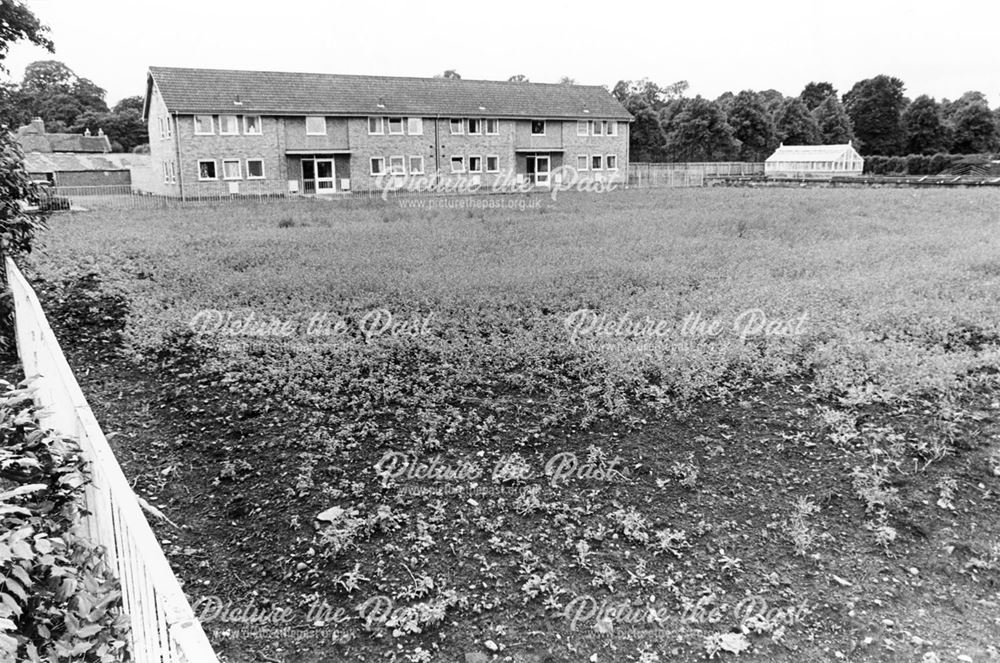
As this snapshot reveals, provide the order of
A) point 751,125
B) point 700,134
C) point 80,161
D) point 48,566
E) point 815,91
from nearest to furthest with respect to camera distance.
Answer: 1. point 48,566
2. point 80,161
3. point 700,134
4. point 751,125
5. point 815,91

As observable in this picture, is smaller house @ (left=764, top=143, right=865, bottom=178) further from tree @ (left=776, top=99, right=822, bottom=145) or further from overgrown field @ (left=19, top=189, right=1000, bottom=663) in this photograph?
overgrown field @ (left=19, top=189, right=1000, bottom=663)

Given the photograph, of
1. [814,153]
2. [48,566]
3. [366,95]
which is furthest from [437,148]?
[48,566]

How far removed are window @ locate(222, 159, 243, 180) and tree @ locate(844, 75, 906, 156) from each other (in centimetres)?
5847

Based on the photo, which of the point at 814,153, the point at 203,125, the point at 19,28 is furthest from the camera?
the point at 814,153

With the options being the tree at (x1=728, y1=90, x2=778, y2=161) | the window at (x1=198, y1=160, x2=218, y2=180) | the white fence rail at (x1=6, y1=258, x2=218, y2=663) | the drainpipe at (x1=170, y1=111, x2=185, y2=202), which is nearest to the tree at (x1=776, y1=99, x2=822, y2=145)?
the tree at (x1=728, y1=90, x2=778, y2=161)

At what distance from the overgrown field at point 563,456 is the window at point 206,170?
24441 millimetres

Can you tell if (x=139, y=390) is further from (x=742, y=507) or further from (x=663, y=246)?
(x=663, y=246)

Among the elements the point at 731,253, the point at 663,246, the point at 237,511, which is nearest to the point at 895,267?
the point at 731,253

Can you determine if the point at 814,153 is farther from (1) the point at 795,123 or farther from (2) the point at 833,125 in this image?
(2) the point at 833,125

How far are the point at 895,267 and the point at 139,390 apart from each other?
450 inches

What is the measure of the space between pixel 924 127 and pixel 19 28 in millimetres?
67986

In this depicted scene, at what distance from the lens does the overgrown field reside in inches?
155

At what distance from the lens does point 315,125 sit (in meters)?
36.2

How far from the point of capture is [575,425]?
593 centimetres
